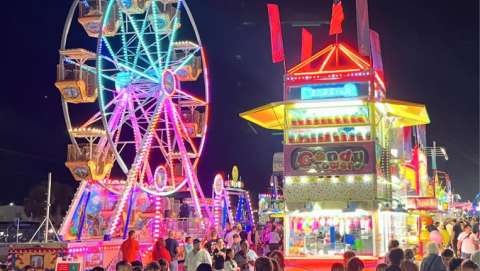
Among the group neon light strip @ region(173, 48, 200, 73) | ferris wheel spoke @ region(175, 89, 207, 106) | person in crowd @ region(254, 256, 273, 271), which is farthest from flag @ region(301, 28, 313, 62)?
person in crowd @ region(254, 256, 273, 271)

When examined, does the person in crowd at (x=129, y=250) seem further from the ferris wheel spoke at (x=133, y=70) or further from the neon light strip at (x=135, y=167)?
the ferris wheel spoke at (x=133, y=70)

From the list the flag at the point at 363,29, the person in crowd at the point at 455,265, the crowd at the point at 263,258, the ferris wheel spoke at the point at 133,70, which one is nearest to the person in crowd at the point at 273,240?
the crowd at the point at 263,258

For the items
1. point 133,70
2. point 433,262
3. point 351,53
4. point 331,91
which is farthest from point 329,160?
point 133,70

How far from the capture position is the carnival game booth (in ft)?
45.7

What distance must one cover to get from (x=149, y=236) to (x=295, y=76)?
12.4m

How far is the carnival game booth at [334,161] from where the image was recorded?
13930 mm

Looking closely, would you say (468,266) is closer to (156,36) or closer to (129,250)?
(129,250)

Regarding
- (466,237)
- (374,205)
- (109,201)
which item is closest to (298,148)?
(374,205)

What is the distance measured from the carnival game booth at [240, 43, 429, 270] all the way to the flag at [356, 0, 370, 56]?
0.40 metres

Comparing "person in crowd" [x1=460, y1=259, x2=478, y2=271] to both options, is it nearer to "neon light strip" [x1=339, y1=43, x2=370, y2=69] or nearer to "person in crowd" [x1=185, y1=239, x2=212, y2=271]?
"person in crowd" [x1=185, y1=239, x2=212, y2=271]

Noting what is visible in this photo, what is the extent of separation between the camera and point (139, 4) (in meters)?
24.9

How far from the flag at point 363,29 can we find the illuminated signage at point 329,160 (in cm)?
280

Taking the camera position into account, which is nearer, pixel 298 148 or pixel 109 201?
pixel 298 148

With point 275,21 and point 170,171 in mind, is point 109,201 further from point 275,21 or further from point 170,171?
point 275,21
